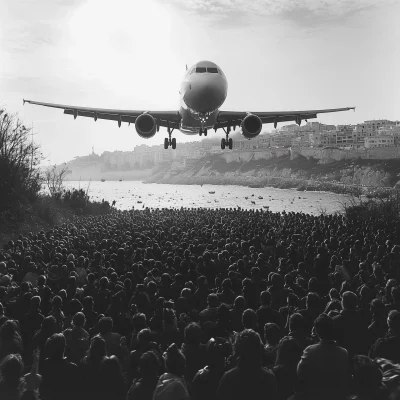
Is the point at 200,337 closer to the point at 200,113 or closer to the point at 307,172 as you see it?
the point at 200,113

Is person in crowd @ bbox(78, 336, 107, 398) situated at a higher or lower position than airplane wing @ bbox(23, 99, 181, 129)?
lower

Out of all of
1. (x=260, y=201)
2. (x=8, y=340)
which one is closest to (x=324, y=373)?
(x=8, y=340)

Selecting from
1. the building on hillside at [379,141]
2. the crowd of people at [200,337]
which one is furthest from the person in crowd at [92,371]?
the building on hillside at [379,141]

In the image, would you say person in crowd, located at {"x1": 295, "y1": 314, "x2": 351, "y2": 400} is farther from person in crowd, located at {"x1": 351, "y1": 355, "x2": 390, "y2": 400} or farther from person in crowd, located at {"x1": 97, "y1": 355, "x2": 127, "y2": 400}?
person in crowd, located at {"x1": 97, "y1": 355, "x2": 127, "y2": 400}

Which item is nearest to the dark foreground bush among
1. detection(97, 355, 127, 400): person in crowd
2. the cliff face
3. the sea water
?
the sea water

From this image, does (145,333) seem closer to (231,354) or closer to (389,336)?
(231,354)

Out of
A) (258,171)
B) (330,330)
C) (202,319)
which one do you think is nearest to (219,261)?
(202,319)
